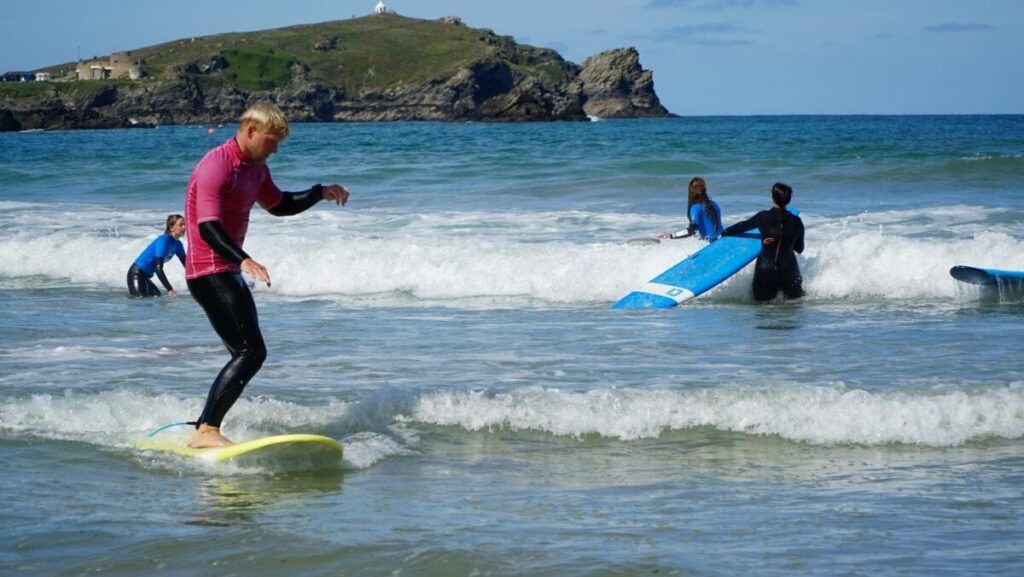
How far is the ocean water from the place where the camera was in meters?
4.73

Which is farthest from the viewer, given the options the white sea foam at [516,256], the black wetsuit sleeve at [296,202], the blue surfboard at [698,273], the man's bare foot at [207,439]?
the white sea foam at [516,256]

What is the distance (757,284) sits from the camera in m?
12.2

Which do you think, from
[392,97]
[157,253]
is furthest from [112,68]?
[157,253]

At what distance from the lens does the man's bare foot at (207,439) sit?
6.02 meters

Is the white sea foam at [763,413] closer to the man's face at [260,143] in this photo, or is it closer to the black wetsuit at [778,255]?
the man's face at [260,143]

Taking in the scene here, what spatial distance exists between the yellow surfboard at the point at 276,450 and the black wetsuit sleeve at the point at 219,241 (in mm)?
869

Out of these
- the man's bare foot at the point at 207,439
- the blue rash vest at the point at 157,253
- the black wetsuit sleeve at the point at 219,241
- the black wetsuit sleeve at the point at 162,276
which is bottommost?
the man's bare foot at the point at 207,439

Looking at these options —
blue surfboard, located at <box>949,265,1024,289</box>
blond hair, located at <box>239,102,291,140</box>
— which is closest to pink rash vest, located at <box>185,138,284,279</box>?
blond hair, located at <box>239,102,291,140</box>

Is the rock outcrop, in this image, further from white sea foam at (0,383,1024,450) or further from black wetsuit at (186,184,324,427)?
black wetsuit at (186,184,324,427)

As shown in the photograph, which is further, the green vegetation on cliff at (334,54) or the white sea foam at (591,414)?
the green vegetation on cliff at (334,54)

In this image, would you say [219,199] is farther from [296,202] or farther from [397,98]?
[397,98]

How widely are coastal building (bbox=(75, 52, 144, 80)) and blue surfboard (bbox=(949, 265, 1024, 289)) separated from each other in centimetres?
14531

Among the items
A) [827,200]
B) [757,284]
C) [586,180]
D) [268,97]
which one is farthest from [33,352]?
[268,97]

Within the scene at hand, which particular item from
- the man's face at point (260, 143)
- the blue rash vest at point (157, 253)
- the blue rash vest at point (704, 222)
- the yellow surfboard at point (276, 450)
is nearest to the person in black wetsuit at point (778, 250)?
the blue rash vest at point (704, 222)
